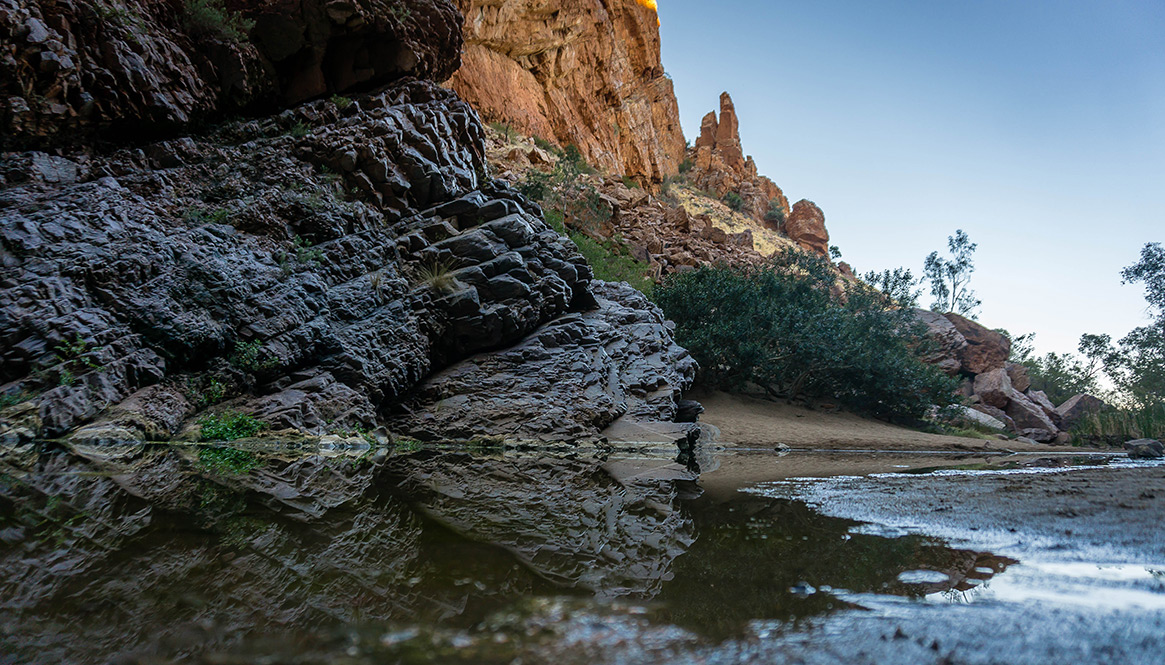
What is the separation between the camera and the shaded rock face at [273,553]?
1555 mm

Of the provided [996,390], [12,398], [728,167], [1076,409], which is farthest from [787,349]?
[728,167]

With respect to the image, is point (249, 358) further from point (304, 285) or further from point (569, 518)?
point (569, 518)

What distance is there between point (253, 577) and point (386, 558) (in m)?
0.52

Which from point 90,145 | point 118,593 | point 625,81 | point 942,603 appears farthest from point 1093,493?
point 625,81

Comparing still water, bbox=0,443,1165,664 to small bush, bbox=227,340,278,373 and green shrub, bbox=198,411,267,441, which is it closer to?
green shrub, bbox=198,411,267,441

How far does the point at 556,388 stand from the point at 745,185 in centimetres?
5397

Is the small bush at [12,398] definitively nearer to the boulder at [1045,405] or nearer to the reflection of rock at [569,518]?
the reflection of rock at [569,518]

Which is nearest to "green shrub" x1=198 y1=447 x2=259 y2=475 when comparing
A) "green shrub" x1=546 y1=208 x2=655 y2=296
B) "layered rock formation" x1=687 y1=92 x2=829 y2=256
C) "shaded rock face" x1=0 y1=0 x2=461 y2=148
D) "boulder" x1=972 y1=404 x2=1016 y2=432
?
"shaded rock face" x1=0 y1=0 x2=461 y2=148

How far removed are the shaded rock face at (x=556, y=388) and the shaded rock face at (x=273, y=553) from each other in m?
5.12

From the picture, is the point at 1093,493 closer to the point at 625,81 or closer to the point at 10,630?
the point at 10,630

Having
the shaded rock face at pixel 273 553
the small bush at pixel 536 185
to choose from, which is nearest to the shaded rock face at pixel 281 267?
the shaded rock face at pixel 273 553

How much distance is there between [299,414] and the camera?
841cm

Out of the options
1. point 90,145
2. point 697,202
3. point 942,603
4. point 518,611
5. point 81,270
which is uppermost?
point 697,202

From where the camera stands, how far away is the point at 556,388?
11.1 meters
